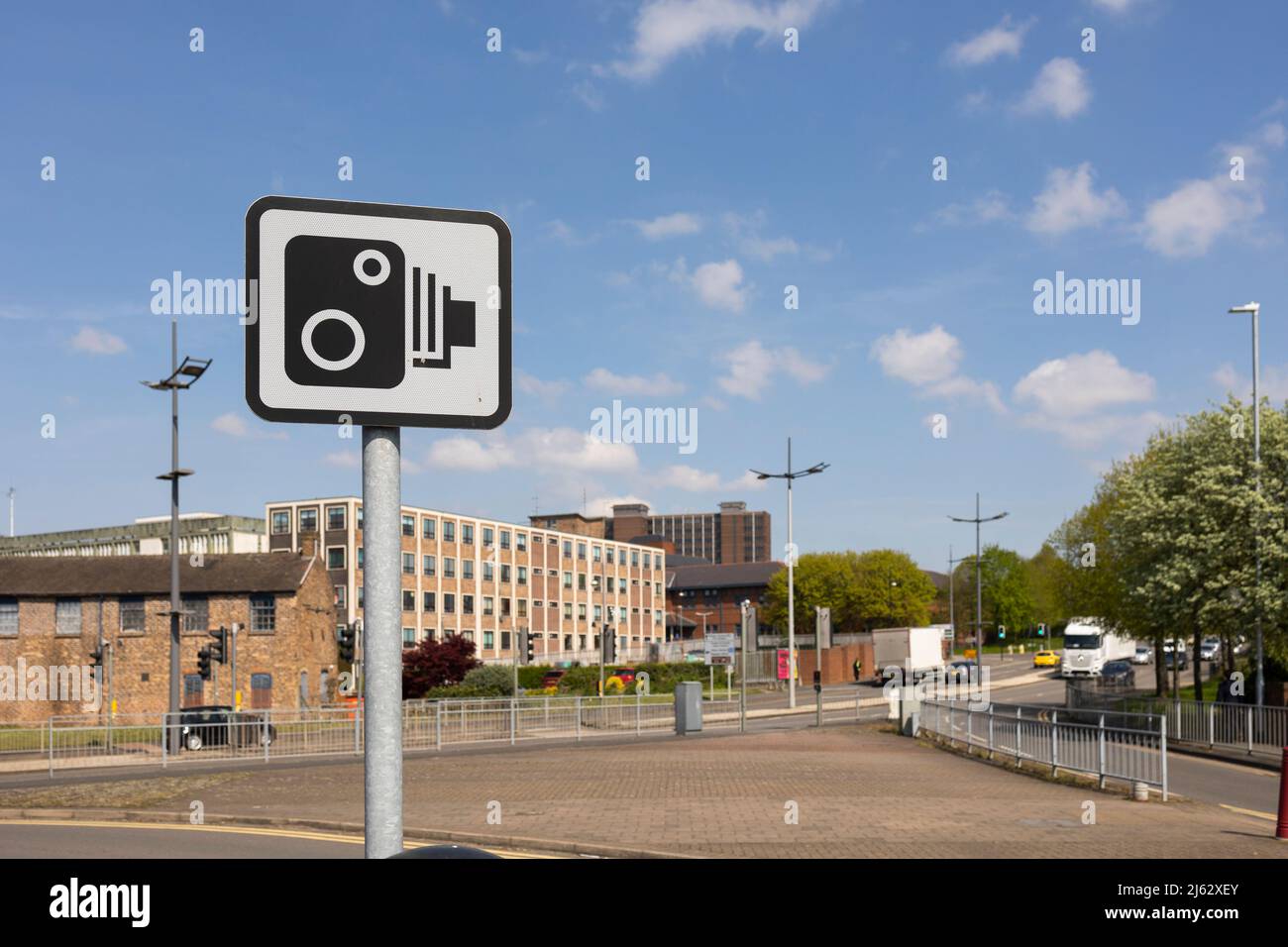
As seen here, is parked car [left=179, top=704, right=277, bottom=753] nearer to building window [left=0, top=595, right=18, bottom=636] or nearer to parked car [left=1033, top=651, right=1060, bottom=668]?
building window [left=0, top=595, right=18, bottom=636]

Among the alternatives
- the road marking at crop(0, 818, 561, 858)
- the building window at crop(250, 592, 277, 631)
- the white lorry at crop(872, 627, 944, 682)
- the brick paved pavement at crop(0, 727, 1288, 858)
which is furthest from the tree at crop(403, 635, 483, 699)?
the road marking at crop(0, 818, 561, 858)

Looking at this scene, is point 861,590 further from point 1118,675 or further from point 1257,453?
point 1257,453

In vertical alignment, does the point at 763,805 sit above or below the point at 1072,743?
below

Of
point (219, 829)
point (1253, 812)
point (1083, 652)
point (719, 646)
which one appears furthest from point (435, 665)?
point (1253, 812)

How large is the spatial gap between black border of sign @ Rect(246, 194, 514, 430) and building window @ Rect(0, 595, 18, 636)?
231 feet

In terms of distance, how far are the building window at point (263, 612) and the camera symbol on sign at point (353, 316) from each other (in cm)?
6508

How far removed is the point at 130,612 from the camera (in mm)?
65625

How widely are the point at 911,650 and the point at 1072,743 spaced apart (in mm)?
52721

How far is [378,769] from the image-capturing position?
295 cm

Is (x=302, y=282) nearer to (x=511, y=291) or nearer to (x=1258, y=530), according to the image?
(x=511, y=291)

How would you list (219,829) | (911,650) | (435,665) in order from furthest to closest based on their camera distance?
(911,650), (435,665), (219,829)
